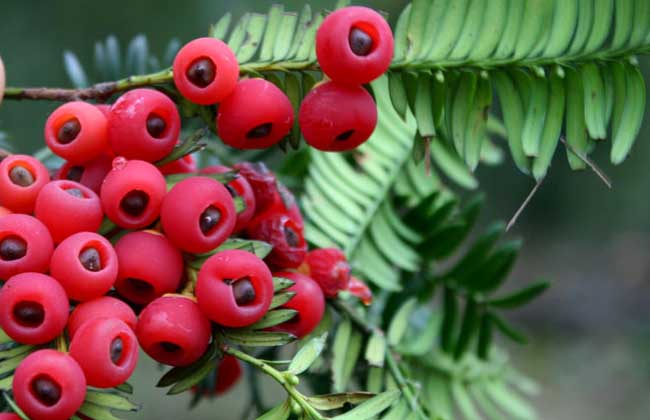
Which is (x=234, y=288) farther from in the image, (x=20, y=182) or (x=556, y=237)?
(x=556, y=237)

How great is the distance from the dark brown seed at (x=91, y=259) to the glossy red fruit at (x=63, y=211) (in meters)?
0.02

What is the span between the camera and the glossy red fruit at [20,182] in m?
0.39

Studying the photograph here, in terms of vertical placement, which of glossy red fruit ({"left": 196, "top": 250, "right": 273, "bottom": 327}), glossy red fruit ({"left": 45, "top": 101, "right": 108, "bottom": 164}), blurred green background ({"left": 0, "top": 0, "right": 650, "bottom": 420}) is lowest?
blurred green background ({"left": 0, "top": 0, "right": 650, "bottom": 420})

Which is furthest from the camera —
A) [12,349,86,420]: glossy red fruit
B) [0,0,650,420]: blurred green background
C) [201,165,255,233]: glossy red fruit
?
[0,0,650,420]: blurred green background

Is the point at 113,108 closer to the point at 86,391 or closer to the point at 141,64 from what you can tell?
the point at 86,391

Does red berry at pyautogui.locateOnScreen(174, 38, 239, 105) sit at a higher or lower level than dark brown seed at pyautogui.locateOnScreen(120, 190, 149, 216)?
higher

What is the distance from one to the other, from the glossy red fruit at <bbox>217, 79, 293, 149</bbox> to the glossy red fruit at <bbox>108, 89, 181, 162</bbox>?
1.0 inches

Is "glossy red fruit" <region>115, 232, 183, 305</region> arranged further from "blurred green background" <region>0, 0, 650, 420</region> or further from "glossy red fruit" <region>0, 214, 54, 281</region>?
"blurred green background" <region>0, 0, 650, 420</region>

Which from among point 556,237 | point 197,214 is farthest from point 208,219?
point 556,237

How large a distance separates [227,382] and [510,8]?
1.05 ft

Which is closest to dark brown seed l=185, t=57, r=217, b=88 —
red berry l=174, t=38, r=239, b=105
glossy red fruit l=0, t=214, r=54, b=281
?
red berry l=174, t=38, r=239, b=105

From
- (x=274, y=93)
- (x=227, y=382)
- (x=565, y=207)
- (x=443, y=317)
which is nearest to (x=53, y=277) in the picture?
(x=274, y=93)

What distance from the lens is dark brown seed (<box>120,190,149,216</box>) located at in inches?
15.0

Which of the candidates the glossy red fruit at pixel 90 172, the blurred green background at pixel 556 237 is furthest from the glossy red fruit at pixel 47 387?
the blurred green background at pixel 556 237
